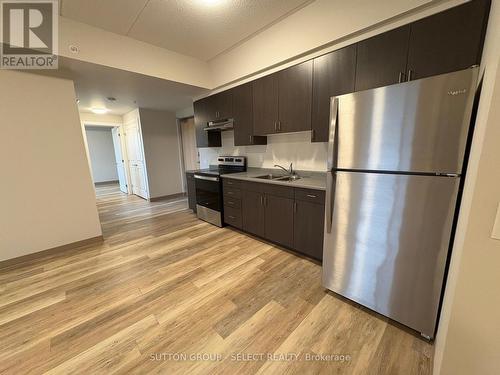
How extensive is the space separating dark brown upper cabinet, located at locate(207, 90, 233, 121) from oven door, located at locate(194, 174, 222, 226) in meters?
1.08

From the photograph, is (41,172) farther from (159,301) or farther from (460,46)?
(460,46)

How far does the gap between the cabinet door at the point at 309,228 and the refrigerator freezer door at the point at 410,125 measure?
0.79 metres

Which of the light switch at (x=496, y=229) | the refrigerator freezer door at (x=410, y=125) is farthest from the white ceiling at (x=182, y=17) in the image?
the light switch at (x=496, y=229)

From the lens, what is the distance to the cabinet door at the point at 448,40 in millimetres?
1359

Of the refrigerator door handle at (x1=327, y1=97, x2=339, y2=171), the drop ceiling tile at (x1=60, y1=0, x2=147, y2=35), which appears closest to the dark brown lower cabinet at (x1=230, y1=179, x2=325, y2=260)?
the refrigerator door handle at (x1=327, y1=97, x2=339, y2=171)

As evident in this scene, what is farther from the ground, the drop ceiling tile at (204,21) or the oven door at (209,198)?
the drop ceiling tile at (204,21)

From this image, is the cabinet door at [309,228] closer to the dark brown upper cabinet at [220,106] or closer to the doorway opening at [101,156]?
the dark brown upper cabinet at [220,106]

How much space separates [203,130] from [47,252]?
296 centimetres

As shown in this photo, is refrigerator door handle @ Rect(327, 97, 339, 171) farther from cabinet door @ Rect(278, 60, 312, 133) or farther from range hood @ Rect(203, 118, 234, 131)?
range hood @ Rect(203, 118, 234, 131)

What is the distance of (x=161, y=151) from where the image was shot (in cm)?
540

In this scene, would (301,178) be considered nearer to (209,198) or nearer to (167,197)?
(209,198)

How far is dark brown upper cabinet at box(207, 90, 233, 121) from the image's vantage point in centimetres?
327

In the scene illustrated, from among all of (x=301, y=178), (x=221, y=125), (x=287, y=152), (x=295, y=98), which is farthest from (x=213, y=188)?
(x=295, y=98)

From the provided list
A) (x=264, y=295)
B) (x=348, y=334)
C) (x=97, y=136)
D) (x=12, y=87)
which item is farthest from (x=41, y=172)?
(x=97, y=136)
